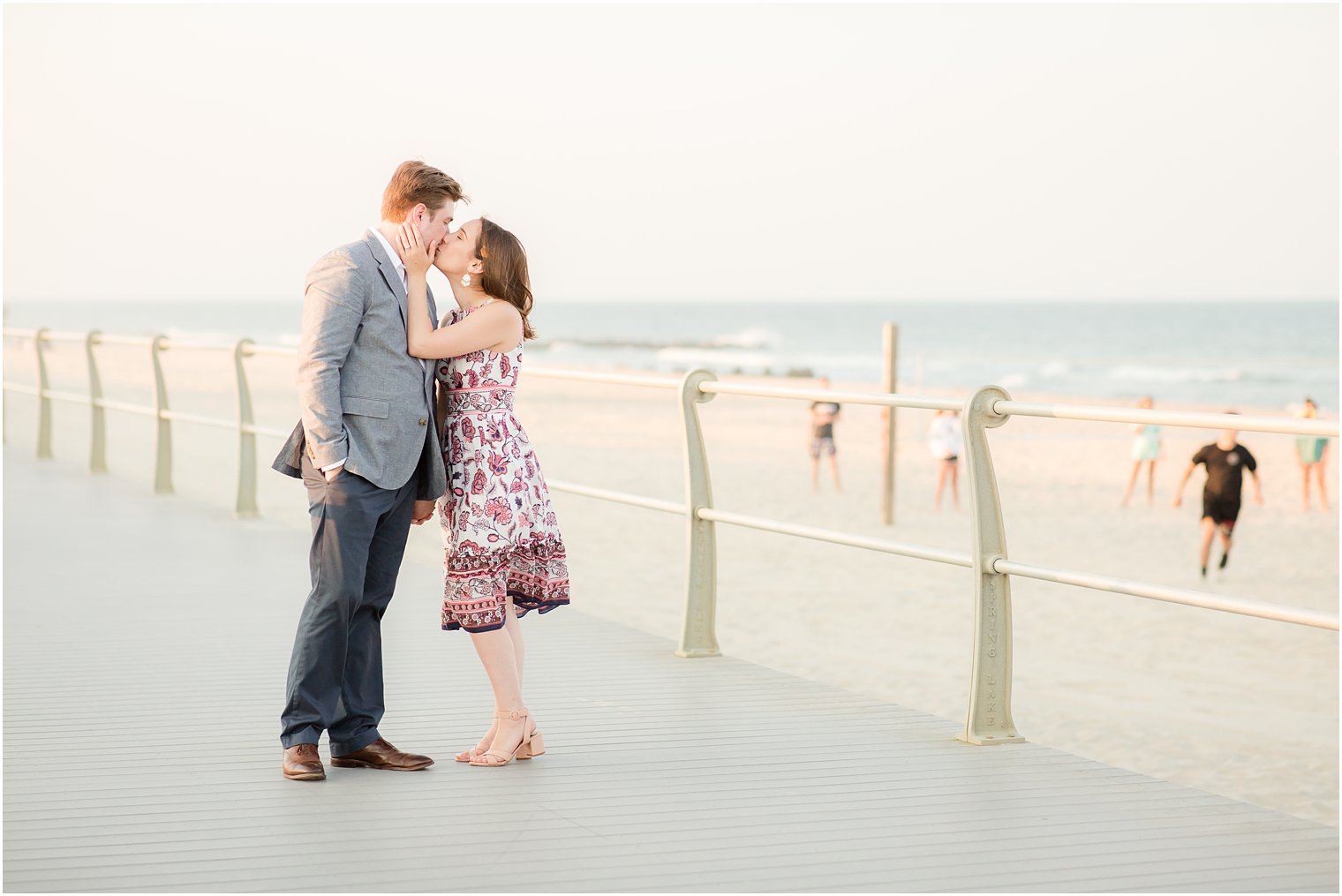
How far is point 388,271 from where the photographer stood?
12.0ft

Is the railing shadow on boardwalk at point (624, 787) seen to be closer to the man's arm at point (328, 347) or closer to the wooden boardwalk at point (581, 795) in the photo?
the wooden boardwalk at point (581, 795)

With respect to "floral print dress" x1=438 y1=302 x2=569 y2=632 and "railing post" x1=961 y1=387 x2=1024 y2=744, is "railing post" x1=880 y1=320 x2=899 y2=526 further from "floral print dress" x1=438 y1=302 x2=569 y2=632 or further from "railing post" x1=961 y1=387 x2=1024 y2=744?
"floral print dress" x1=438 y1=302 x2=569 y2=632

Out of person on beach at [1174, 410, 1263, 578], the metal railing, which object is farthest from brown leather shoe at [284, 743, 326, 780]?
person on beach at [1174, 410, 1263, 578]

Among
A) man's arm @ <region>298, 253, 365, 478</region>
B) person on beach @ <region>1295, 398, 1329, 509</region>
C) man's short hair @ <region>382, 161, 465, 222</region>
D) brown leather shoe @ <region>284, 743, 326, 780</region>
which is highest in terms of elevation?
man's short hair @ <region>382, 161, 465, 222</region>

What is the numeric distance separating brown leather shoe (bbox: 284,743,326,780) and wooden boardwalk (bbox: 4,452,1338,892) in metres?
0.05

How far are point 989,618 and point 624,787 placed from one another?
45.3 inches

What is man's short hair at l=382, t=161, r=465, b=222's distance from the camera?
3639 millimetres

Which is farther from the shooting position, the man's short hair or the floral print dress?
the floral print dress

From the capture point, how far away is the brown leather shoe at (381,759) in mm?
3840

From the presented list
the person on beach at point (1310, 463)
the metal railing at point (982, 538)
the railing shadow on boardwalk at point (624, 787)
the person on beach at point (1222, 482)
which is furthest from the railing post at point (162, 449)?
the person on beach at point (1310, 463)

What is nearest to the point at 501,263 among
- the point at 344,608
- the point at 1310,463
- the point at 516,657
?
the point at 344,608

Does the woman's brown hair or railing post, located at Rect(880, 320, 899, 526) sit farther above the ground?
the woman's brown hair

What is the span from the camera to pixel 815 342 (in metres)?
72.8

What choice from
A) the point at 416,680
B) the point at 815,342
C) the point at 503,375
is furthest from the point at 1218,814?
the point at 815,342
